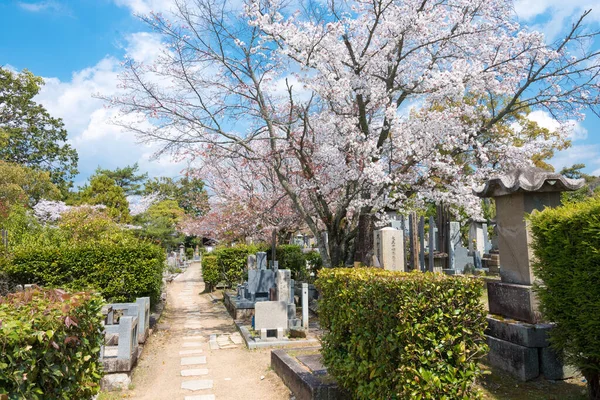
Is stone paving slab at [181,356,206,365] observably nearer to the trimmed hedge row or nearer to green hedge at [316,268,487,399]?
green hedge at [316,268,487,399]

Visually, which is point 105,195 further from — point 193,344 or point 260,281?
point 193,344

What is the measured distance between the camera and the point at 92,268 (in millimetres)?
9875

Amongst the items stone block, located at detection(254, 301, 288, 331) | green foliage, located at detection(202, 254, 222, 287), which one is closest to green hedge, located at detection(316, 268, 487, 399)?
stone block, located at detection(254, 301, 288, 331)

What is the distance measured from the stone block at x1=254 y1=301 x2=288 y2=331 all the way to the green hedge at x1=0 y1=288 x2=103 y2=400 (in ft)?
17.1

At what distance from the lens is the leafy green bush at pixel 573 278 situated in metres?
3.84

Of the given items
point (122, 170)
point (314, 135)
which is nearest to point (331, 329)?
point (314, 135)

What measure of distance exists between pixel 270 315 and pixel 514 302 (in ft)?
15.7

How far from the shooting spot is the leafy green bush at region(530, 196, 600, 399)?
12.6ft

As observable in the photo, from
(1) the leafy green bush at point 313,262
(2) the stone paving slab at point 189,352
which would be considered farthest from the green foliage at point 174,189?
(2) the stone paving slab at point 189,352

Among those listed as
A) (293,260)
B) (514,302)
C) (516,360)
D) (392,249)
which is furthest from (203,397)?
(293,260)

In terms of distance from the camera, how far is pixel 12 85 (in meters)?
28.4

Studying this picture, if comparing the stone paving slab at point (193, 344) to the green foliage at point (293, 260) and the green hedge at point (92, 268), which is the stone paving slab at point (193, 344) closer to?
the green hedge at point (92, 268)

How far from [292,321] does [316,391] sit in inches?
182

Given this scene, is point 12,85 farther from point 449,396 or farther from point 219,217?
point 449,396
